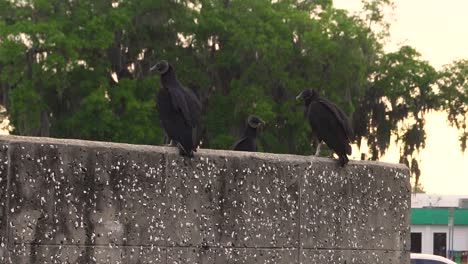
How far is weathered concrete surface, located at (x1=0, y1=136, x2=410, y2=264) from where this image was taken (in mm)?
6512

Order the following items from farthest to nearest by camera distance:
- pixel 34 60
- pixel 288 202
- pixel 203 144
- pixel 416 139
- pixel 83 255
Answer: pixel 416 139 → pixel 203 144 → pixel 34 60 → pixel 288 202 → pixel 83 255

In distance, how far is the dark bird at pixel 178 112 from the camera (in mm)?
7341

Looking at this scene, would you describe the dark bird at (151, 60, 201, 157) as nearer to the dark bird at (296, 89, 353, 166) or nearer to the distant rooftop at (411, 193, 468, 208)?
the dark bird at (296, 89, 353, 166)

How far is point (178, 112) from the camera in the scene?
7523 mm

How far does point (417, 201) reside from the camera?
83.1m

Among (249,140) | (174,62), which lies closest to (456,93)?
(174,62)

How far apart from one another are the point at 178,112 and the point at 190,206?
59 centimetres

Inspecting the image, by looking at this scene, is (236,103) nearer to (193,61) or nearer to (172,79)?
(193,61)

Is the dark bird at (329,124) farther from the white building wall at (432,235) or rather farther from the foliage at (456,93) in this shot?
the white building wall at (432,235)

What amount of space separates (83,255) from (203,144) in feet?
130

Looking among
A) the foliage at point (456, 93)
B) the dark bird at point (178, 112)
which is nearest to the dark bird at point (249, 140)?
the dark bird at point (178, 112)

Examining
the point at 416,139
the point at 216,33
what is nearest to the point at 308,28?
the point at 216,33

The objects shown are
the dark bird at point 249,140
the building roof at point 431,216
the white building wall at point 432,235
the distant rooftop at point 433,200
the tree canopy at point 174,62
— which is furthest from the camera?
the distant rooftop at point 433,200

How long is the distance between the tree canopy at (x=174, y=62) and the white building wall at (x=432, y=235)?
2979 centimetres
